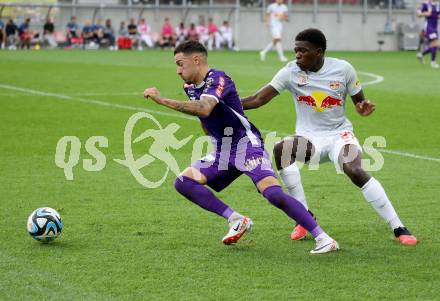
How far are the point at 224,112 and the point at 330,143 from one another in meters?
1.08

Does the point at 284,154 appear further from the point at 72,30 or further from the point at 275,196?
the point at 72,30

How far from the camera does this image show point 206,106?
24.9 ft

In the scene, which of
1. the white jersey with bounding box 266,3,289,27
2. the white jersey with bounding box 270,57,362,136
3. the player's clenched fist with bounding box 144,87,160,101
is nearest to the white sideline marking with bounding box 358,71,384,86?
the white jersey with bounding box 266,3,289,27

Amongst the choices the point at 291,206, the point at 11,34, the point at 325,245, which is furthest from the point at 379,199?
the point at 11,34

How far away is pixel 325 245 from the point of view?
25.6ft

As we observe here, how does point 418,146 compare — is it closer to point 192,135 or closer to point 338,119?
point 192,135

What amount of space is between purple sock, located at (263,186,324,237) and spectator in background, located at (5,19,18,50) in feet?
134

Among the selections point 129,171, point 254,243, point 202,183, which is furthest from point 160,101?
point 129,171

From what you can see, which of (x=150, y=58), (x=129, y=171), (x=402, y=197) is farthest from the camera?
(x=150, y=58)

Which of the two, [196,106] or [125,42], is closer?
[196,106]

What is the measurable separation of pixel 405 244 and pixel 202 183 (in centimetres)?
176

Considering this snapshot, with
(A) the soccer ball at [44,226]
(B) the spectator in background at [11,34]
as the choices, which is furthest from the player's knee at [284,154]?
(B) the spectator in background at [11,34]

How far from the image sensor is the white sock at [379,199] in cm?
825

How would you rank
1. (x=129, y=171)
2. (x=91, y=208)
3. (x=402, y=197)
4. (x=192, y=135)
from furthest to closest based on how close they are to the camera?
(x=192, y=135), (x=129, y=171), (x=402, y=197), (x=91, y=208)
